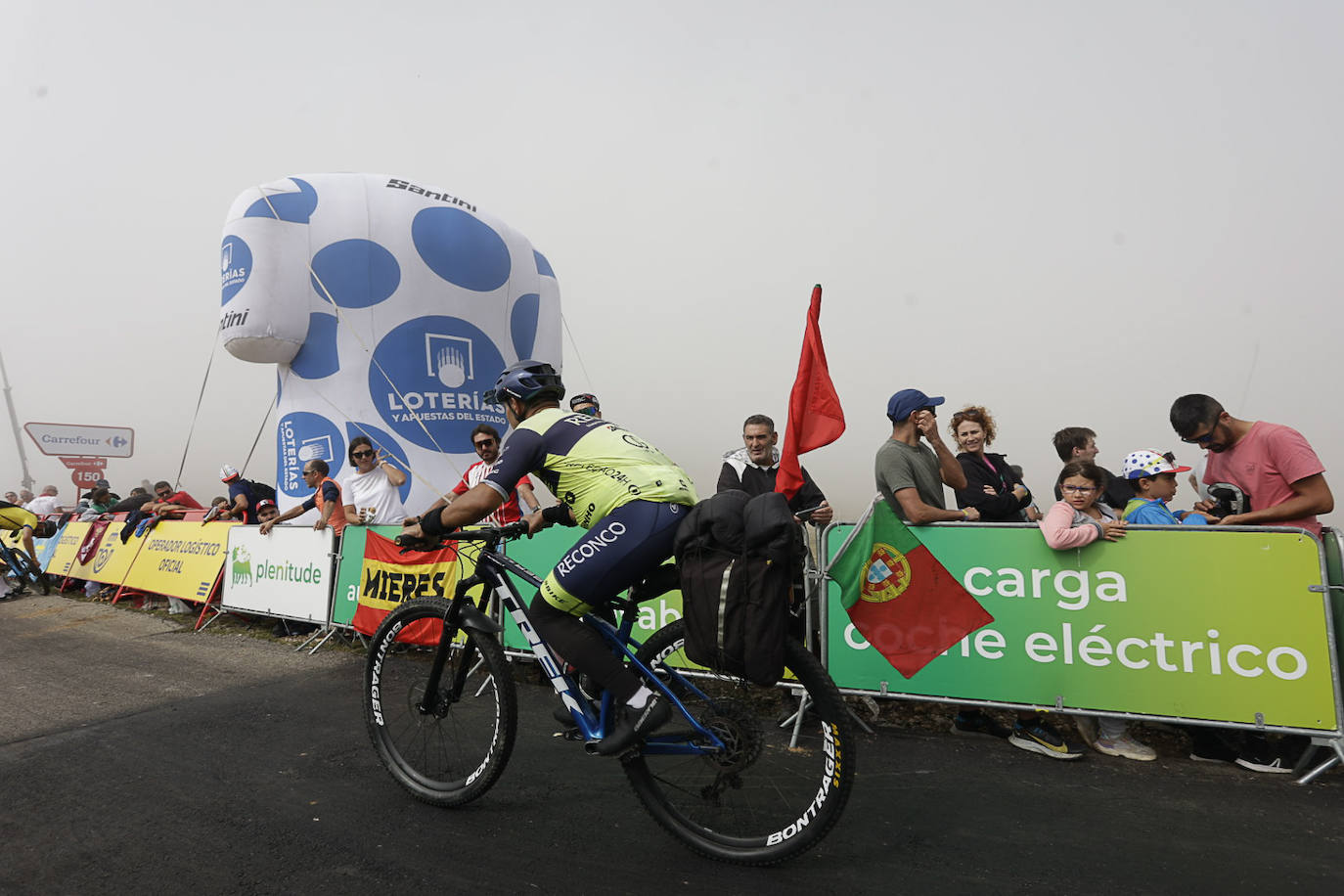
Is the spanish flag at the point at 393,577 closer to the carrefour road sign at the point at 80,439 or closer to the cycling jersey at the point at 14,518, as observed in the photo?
the cycling jersey at the point at 14,518

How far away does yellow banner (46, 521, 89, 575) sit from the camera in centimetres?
1215

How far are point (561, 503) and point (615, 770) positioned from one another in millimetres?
1470

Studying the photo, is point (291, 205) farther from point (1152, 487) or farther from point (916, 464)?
point (1152, 487)

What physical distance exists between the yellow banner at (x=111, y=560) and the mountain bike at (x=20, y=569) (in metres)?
0.43

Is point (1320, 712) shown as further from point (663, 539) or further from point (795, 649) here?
point (663, 539)

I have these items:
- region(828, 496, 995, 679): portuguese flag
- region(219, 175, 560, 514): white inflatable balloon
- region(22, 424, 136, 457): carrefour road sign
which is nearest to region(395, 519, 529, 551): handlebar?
region(828, 496, 995, 679): portuguese flag

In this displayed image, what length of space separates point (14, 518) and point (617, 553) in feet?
44.2

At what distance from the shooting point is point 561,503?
327cm

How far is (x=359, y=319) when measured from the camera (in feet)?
35.6

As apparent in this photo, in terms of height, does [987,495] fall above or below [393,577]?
above

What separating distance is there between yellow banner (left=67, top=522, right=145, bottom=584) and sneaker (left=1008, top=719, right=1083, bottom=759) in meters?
11.3

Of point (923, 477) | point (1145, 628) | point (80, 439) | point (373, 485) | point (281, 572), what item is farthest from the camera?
point (80, 439)

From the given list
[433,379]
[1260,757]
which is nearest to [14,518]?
[433,379]

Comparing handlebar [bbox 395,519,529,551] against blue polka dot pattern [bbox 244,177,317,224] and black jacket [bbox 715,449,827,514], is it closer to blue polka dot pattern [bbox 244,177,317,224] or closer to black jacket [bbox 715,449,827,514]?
black jacket [bbox 715,449,827,514]
